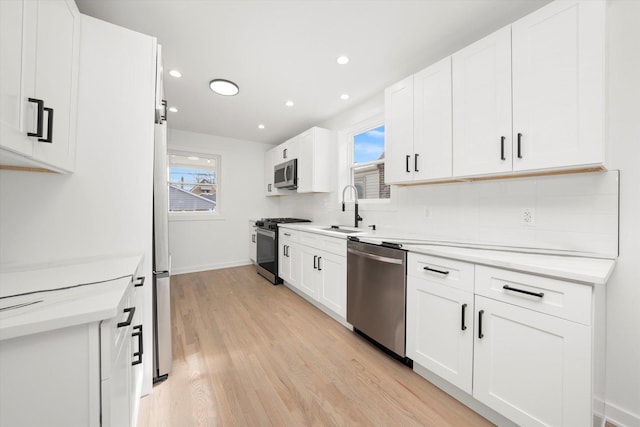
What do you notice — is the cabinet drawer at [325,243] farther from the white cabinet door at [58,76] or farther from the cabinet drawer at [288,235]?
the white cabinet door at [58,76]

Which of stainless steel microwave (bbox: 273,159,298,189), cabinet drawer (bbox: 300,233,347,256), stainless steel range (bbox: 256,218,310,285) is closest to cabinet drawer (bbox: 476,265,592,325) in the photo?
cabinet drawer (bbox: 300,233,347,256)

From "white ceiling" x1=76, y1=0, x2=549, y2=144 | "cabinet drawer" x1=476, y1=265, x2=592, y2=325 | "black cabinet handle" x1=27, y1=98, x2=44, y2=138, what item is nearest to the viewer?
"black cabinet handle" x1=27, y1=98, x2=44, y2=138

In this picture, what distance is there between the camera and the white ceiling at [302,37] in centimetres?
164

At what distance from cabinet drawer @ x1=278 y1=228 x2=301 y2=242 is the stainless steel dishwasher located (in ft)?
3.56

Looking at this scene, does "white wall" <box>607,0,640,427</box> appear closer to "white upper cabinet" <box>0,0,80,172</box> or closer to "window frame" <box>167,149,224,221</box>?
"white upper cabinet" <box>0,0,80,172</box>

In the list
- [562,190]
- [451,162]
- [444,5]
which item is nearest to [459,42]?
[444,5]

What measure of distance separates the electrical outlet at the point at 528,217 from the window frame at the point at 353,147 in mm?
1200

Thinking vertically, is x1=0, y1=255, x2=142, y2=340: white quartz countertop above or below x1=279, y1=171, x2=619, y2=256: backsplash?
below

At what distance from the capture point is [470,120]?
1.71 metres

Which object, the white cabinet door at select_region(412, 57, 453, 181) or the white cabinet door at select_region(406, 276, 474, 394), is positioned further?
the white cabinet door at select_region(412, 57, 453, 181)

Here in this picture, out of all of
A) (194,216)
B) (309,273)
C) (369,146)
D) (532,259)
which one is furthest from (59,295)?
(194,216)

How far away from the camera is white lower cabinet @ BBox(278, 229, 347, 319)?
241 centimetres

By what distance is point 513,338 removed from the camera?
1229mm

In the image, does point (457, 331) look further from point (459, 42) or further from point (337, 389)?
point (459, 42)
